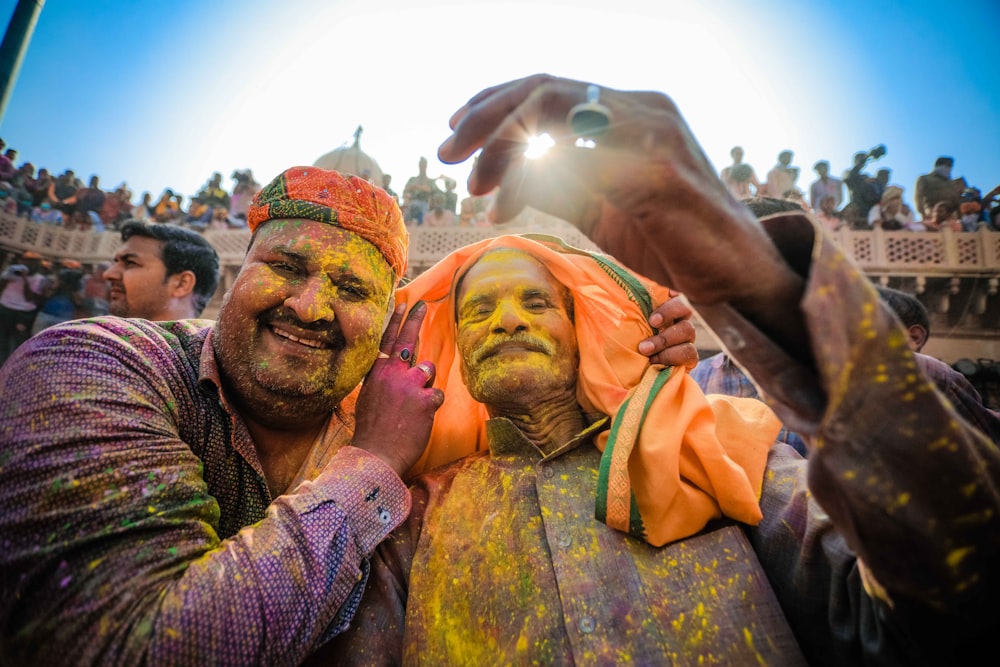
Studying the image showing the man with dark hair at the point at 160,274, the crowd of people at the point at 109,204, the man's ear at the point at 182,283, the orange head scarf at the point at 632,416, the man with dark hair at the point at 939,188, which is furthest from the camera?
the crowd of people at the point at 109,204

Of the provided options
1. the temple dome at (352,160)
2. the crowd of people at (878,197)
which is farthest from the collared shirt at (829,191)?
the temple dome at (352,160)

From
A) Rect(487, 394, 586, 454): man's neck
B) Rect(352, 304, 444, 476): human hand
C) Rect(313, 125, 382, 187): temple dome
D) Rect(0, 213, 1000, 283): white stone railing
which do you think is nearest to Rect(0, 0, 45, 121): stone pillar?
Rect(352, 304, 444, 476): human hand

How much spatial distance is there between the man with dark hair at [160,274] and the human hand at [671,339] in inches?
172

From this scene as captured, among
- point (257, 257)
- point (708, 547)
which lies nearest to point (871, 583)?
point (708, 547)

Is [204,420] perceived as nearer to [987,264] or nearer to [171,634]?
[171,634]

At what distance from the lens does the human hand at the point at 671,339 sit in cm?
204

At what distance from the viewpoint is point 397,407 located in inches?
77.9

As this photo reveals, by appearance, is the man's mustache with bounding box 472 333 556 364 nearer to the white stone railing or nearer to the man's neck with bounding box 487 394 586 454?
the man's neck with bounding box 487 394 586 454

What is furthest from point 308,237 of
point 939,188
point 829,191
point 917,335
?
point 939,188

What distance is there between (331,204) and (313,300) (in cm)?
56

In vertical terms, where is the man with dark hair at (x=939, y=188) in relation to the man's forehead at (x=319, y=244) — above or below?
below

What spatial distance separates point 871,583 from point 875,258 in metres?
15.2

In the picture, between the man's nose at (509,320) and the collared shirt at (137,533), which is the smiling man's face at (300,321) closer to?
the collared shirt at (137,533)

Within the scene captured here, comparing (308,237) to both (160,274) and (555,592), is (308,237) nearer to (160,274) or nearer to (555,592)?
(555,592)
